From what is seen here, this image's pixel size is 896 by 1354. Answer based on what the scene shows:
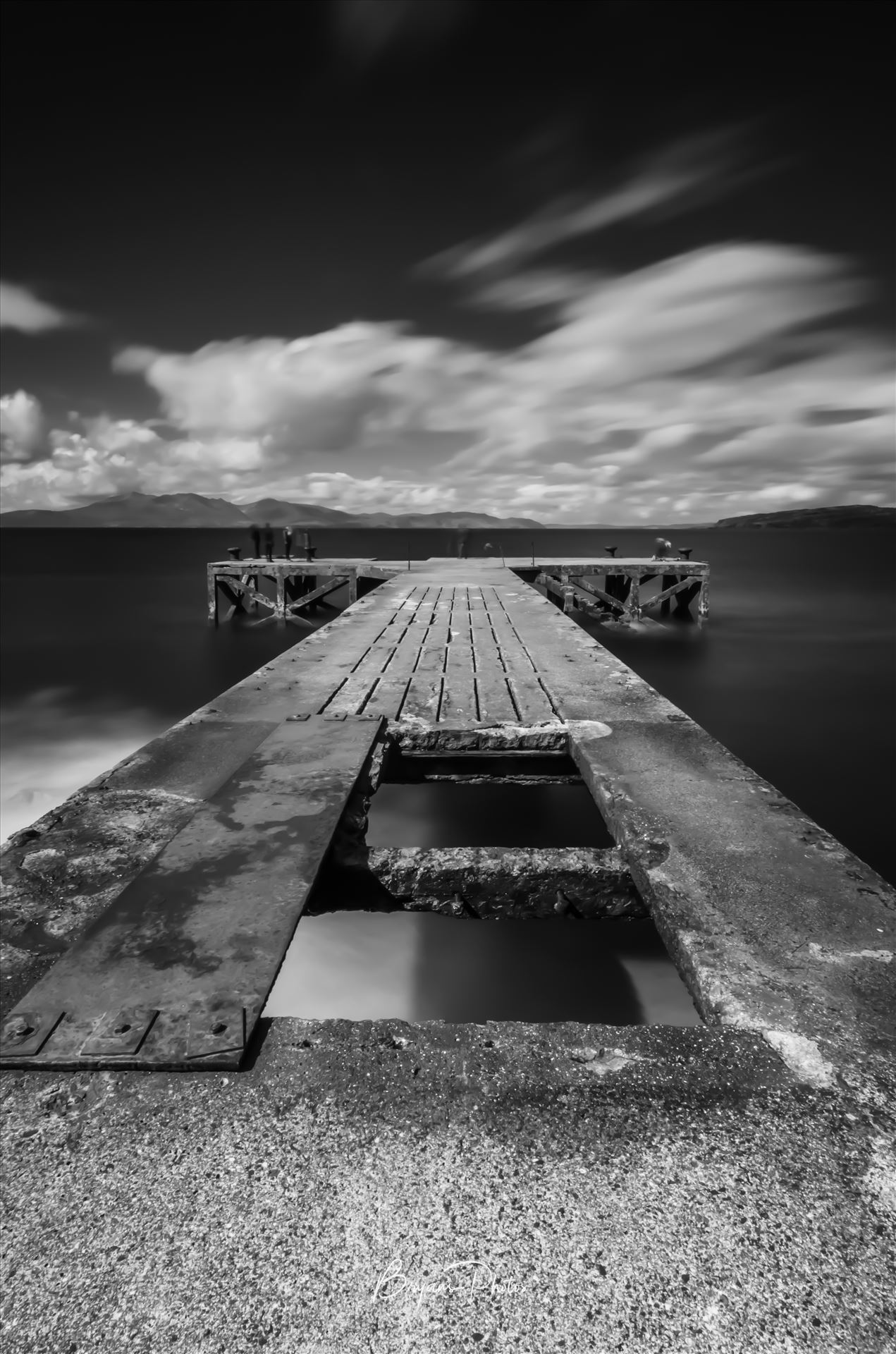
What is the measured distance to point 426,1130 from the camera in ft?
4.42

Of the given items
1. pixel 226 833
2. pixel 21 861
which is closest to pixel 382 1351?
pixel 226 833

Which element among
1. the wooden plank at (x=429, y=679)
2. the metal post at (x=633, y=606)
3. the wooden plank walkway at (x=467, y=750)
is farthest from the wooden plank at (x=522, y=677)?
the metal post at (x=633, y=606)

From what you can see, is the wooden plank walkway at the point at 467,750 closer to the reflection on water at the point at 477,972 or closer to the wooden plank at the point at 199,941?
the wooden plank at the point at 199,941

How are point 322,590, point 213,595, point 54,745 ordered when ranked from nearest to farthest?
point 54,745 < point 322,590 < point 213,595

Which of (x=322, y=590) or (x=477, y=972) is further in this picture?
(x=322, y=590)

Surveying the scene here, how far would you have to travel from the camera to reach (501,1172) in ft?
4.14

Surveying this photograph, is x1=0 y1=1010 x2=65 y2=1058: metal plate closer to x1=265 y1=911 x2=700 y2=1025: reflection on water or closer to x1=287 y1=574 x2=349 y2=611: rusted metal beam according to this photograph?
x1=265 y1=911 x2=700 y2=1025: reflection on water

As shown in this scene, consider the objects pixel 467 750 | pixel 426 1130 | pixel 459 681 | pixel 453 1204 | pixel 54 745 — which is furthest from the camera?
pixel 54 745

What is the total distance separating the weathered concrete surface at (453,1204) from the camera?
1044mm

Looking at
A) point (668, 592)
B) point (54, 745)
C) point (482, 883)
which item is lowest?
point (54, 745)

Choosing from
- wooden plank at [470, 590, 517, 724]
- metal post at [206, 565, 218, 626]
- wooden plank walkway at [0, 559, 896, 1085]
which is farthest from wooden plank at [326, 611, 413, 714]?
metal post at [206, 565, 218, 626]

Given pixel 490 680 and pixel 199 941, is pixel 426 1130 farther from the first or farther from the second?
pixel 490 680

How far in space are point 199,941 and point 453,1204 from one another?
3.17 feet

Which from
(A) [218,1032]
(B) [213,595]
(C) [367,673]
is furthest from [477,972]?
(B) [213,595]
